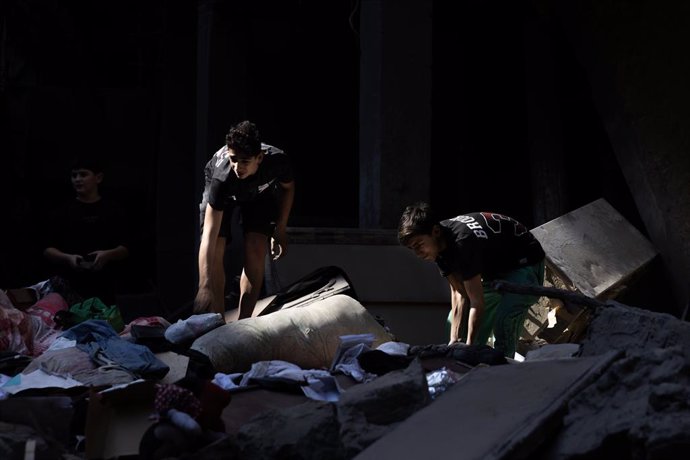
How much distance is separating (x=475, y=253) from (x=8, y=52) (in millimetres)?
6776

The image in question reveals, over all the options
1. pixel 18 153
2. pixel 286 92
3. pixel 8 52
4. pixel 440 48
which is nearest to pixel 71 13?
pixel 8 52

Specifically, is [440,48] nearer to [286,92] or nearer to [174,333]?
[286,92]

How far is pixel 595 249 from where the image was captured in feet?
23.5

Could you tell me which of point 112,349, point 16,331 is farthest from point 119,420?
point 16,331

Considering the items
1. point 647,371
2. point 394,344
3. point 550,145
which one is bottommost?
point 394,344

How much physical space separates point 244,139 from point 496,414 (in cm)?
289

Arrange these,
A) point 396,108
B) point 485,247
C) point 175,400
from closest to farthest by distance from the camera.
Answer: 1. point 175,400
2. point 485,247
3. point 396,108

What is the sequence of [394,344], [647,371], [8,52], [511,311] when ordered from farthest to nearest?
[8,52] < [511,311] < [394,344] < [647,371]

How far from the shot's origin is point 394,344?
5488 millimetres

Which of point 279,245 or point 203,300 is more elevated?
point 279,245

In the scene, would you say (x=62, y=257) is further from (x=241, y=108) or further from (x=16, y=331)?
(x=241, y=108)

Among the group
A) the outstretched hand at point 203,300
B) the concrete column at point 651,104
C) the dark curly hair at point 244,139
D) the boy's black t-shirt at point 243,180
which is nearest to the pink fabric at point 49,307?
the outstretched hand at point 203,300

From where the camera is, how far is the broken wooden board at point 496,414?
10.1 feet

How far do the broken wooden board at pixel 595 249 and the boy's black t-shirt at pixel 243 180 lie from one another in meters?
1.89
